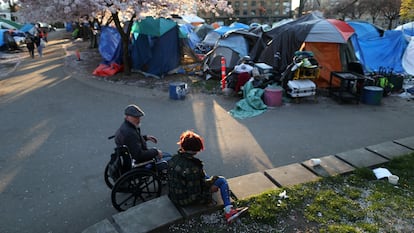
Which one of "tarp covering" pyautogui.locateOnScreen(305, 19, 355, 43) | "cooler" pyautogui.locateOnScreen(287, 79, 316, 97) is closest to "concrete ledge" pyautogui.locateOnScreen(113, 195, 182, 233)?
"cooler" pyautogui.locateOnScreen(287, 79, 316, 97)

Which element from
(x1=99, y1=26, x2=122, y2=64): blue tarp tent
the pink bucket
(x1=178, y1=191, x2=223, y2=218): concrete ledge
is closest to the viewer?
(x1=178, y1=191, x2=223, y2=218): concrete ledge

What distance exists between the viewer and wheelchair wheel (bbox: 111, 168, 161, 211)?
375cm

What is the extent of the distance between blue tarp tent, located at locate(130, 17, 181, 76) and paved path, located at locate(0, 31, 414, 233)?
258 centimetres

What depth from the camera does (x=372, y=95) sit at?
8711mm

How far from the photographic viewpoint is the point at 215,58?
39.4 feet

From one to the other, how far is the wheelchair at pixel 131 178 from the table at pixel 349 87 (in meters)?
6.71

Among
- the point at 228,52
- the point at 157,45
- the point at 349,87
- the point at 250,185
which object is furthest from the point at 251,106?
the point at 157,45

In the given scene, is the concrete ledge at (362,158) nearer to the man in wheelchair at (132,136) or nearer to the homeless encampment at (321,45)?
the man in wheelchair at (132,136)

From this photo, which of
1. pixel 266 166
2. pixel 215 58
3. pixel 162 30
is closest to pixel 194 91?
pixel 215 58

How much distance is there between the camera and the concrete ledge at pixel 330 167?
174 inches

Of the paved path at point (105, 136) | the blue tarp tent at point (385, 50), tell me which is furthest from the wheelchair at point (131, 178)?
the blue tarp tent at point (385, 50)

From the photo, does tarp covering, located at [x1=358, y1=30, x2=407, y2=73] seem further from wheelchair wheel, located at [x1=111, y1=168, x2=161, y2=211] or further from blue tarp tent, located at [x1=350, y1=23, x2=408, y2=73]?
wheelchair wheel, located at [x1=111, y1=168, x2=161, y2=211]

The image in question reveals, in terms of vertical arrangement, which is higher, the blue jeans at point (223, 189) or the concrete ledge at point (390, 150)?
the blue jeans at point (223, 189)

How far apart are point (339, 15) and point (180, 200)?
160ft
